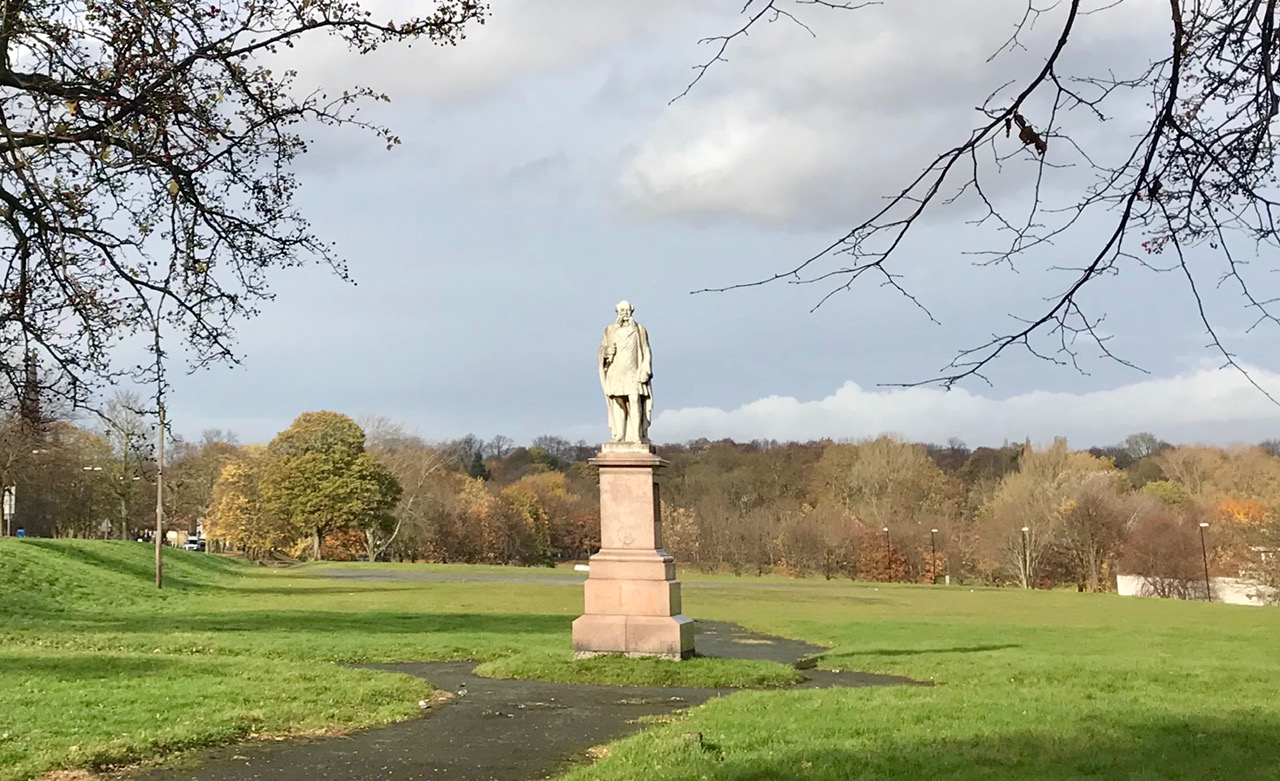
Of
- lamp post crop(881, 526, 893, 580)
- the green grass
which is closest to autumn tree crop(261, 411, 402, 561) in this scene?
lamp post crop(881, 526, 893, 580)

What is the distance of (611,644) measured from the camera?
16391mm

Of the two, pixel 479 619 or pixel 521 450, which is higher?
pixel 521 450

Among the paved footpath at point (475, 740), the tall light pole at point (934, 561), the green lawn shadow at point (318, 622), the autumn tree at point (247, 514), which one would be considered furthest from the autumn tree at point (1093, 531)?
the paved footpath at point (475, 740)

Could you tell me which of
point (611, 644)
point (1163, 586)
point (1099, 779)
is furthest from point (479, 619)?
point (1163, 586)

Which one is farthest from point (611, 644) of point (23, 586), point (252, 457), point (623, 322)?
point (252, 457)

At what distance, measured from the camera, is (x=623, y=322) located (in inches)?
679

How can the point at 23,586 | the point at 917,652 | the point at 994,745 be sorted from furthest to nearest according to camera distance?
1. the point at 23,586
2. the point at 917,652
3. the point at 994,745

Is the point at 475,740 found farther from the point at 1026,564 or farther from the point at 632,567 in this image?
the point at 1026,564

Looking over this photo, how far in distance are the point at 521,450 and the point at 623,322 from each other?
132582mm

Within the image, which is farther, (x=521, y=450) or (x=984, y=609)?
(x=521, y=450)

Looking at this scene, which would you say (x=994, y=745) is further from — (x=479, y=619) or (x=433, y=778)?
(x=479, y=619)

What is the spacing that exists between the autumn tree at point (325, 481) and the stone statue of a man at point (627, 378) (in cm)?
5605

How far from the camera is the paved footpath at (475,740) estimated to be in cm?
890

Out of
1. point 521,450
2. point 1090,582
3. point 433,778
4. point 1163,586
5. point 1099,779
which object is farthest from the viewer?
point 521,450
